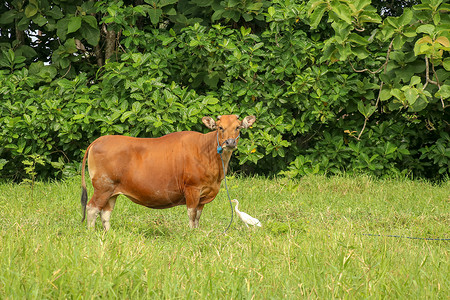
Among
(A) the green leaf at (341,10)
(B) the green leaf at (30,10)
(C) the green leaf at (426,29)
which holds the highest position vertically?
(A) the green leaf at (341,10)

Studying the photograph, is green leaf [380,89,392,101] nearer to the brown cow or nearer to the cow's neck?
the brown cow

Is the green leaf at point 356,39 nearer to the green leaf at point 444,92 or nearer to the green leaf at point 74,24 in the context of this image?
the green leaf at point 444,92

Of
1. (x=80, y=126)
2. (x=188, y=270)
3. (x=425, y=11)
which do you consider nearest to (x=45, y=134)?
(x=80, y=126)

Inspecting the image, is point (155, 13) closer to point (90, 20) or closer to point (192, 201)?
point (90, 20)

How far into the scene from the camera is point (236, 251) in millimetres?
4430

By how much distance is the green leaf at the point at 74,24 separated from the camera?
8.23 meters

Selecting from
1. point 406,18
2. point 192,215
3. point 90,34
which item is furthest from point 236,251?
point 90,34

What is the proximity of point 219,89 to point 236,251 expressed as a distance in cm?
459

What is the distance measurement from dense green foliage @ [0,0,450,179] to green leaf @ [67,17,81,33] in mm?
16

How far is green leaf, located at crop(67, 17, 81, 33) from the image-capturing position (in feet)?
27.0

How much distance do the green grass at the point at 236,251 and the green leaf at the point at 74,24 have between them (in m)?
2.67

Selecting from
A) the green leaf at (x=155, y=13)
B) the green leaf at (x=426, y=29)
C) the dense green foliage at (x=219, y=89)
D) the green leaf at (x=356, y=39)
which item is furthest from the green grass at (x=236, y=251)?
the green leaf at (x=155, y=13)

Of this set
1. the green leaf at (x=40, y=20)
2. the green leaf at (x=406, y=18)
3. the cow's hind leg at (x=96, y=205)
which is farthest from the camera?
the green leaf at (x=40, y=20)

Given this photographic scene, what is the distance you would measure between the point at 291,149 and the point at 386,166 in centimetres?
158
